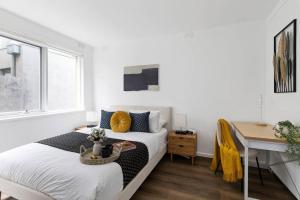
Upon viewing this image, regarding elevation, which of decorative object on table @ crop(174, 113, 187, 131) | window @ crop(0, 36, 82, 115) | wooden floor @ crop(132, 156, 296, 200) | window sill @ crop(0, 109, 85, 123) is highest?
window @ crop(0, 36, 82, 115)

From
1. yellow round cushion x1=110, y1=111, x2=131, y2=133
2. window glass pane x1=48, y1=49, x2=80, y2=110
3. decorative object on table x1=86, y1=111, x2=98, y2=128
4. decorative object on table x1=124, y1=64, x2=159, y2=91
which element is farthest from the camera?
decorative object on table x1=86, y1=111, x2=98, y2=128

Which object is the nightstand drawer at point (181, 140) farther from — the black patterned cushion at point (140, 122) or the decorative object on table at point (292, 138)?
the decorative object on table at point (292, 138)

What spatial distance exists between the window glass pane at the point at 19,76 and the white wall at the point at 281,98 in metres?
4.08

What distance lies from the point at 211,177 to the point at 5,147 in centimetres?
320

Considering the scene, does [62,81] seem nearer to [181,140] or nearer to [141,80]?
[141,80]

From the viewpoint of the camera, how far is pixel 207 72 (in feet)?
10.1

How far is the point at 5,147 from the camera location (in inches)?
95.7

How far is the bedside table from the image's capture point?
2848 mm

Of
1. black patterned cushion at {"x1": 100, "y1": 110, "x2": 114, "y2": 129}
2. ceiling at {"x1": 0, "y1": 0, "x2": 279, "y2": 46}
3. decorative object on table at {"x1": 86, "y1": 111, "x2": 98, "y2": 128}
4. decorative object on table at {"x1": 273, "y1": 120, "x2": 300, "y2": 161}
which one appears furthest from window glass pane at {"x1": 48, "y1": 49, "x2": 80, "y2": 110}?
decorative object on table at {"x1": 273, "y1": 120, "x2": 300, "y2": 161}

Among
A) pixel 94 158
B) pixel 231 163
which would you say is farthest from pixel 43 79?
pixel 231 163

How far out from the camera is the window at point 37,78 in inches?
103

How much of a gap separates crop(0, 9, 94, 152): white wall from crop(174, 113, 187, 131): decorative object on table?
233cm

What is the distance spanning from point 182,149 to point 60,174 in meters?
2.09

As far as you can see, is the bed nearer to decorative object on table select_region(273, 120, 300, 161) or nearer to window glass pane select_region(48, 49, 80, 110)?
decorative object on table select_region(273, 120, 300, 161)
